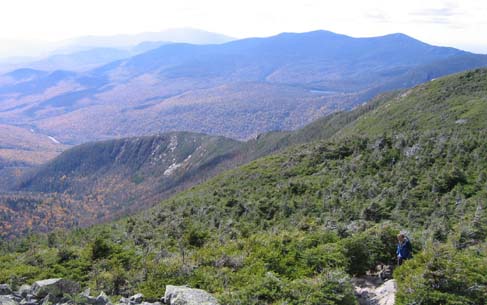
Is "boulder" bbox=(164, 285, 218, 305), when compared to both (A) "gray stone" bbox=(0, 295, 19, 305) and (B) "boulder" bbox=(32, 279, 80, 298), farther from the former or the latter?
(A) "gray stone" bbox=(0, 295, 19, 305)

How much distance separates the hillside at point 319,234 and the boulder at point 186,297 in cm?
64

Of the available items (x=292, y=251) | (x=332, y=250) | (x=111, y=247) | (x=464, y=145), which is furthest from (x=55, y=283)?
(x=464, y=145)

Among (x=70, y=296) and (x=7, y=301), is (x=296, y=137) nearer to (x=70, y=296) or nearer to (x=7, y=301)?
(x=70, y=296)

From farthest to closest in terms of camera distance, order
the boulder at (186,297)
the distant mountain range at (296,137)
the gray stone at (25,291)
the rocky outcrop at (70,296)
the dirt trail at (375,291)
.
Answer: the distant mountain range at (296,137), the gray stone at (25,291), the dirt trail at (375,291), the rocky outcrop at (70,296), the boulder at (186,297)

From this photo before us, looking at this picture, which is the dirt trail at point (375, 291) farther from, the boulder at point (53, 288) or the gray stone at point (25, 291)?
the gray stone at point (25, 291)

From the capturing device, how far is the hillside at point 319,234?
1259cm

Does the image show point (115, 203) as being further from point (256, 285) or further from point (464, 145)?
point (256, 285)

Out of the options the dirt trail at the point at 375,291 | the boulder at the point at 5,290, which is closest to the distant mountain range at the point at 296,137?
the dirt trail at the point at 375,291

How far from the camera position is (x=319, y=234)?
2011cm

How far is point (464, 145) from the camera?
119 ft

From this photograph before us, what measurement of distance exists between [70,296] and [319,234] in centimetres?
1204

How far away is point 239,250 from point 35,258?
11755mm

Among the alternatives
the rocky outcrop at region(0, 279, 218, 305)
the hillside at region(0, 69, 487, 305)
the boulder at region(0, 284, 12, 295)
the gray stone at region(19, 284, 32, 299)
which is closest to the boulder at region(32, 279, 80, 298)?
the rocky outcrop at region(0, 279, 218, 305)

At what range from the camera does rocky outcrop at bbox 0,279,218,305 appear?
12867mm
